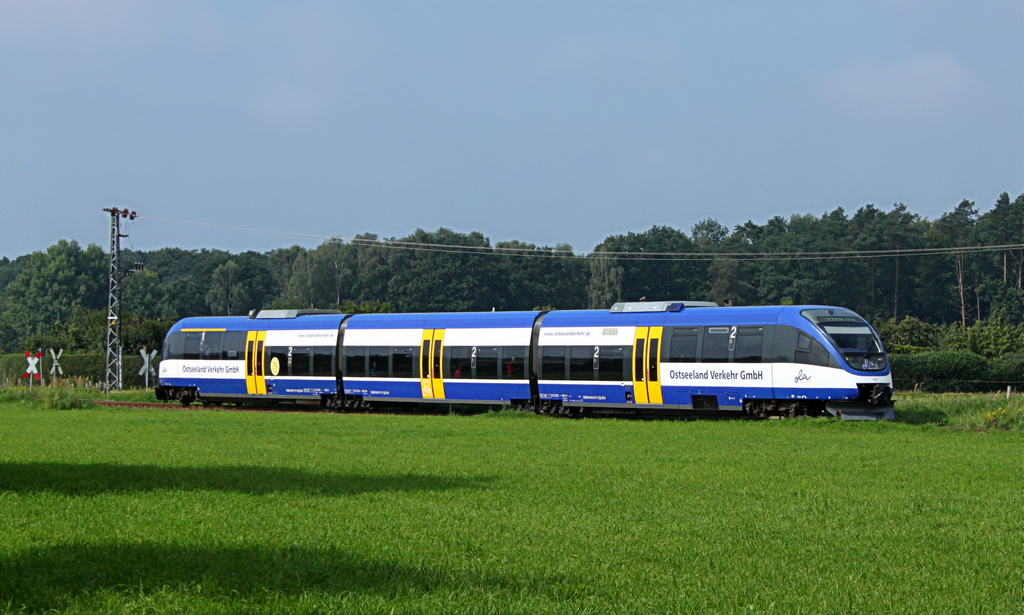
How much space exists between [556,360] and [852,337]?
30.5ft

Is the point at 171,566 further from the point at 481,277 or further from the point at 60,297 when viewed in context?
the point at 60,297

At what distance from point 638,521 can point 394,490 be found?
4.12 m

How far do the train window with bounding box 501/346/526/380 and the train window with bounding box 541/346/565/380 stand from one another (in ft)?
2.52

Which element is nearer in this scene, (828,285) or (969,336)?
(969,336)

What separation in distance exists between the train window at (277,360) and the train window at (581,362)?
12098mm

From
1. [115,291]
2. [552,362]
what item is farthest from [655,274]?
[552,362]

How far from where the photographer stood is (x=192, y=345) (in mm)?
45219

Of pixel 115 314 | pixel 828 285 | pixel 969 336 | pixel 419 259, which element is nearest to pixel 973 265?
pixel 828 285

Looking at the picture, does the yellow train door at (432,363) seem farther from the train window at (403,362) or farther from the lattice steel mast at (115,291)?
the lattice steel mast at (115,291)

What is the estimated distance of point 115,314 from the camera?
6172 cm

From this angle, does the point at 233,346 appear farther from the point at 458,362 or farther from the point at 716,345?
the point at 716,345

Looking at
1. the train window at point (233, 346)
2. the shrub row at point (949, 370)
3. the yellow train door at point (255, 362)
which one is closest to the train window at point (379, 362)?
the yellow train door at point (255, 362)

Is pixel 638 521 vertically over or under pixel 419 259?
under

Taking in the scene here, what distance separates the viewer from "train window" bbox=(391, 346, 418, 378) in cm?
3878
